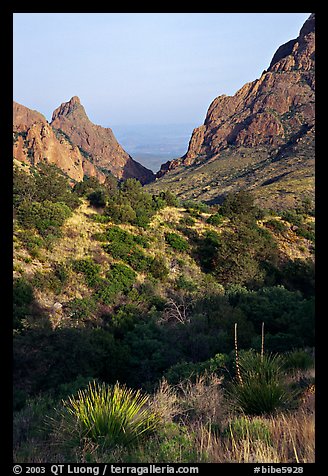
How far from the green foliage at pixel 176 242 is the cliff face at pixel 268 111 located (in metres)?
86.9

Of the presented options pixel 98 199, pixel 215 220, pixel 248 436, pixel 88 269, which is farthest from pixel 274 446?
pixel 98 199

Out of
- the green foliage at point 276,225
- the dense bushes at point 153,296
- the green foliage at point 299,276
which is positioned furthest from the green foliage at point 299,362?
the green foliage at point 276,225

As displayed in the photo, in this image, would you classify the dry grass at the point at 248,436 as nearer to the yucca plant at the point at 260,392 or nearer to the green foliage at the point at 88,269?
the yucca plant at the point at 260,392

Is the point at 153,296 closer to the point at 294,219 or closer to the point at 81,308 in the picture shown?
the point at 81,308

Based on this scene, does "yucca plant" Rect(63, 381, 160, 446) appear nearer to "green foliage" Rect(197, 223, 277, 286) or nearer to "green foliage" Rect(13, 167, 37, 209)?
"green foliage" Rect(197, 223, 277, 286)

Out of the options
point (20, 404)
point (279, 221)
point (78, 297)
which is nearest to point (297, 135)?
point (279, 221)

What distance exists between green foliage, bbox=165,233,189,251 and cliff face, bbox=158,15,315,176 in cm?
8687

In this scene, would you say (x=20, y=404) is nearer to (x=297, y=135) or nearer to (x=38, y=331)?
(x=38, y=331)

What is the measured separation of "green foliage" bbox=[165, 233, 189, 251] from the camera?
21047 millimetres

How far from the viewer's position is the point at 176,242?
21.3 meters

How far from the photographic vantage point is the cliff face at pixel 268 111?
346ft

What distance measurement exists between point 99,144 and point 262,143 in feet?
240

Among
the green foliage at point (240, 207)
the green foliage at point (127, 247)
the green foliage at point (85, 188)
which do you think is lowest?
the green foliage at point (127, 247)
